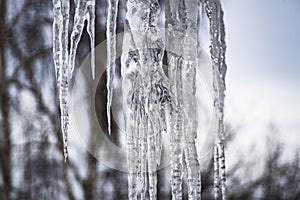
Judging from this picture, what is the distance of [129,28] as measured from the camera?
0.85m

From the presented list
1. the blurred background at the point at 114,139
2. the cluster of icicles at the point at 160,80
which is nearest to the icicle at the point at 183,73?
the cluster of icicles at the point at 160,80

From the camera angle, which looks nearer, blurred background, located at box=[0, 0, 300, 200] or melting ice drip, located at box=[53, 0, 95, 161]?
melting ice drip, located at box=[53, 0, 95, 161]

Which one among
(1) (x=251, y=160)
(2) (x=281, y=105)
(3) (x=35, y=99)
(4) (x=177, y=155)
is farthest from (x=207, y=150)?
(4) (x=177, y=155)

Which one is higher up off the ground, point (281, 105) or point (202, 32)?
point (202, 32)

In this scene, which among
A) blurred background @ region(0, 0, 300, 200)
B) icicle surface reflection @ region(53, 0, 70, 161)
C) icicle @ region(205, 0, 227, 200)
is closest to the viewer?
icicle surface reflection @ region(53, 0, 70, 161)

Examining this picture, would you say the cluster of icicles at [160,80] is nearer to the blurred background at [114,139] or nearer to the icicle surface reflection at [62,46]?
the icicle surface reflection at [62,46]

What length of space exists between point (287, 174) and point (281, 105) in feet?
0.94

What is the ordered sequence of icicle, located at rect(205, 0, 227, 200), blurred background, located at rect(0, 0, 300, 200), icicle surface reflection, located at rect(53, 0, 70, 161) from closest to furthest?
icicle surface reflection, located at rect(53, 0, 70, 161)
icicle, located at rect(205, 0, 227, 200)
blurred background, located at rect(0, 0, 300, 200)

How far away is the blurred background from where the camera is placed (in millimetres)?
2230

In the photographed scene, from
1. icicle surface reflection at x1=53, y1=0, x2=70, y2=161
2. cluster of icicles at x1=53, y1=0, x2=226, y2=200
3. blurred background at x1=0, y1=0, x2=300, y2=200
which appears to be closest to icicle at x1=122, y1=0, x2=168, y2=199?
cluster of icicles at x1=53, y1=0, x2=226, y2=200

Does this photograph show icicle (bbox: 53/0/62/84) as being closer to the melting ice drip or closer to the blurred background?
the melting ice drip

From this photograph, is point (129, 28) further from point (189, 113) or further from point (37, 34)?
point (37, 34)

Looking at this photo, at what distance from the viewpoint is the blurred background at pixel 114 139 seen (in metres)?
2.23

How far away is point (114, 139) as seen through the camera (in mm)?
2250
